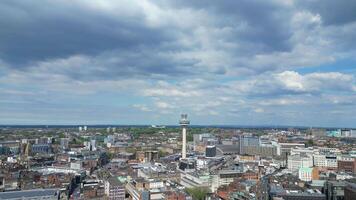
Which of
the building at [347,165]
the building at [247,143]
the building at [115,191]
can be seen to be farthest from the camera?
the building at [247,143]

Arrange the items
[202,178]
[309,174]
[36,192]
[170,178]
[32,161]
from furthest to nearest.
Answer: [32,161] < [170,178] < [309,174] < [202,178] < [36,192]

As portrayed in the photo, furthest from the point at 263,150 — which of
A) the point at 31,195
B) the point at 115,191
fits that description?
the point at 31,195

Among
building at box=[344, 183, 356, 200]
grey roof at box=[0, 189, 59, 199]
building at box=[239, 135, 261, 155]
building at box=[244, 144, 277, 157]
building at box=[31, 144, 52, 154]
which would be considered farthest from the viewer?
building at box=[239, 135, 261, 155]

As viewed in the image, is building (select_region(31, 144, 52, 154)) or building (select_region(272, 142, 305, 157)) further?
building (select_region(31, 144, 52, 154))

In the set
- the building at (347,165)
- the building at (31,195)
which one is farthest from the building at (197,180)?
the building at (347,165)

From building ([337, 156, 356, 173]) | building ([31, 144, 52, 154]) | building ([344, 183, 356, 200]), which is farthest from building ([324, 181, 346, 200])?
building ([31, 144, 52, 154])

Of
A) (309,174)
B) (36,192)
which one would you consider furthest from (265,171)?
(36,192)

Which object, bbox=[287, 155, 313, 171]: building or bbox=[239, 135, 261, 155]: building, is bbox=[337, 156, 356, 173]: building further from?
bbox=[239, 135, 261, 155]: building

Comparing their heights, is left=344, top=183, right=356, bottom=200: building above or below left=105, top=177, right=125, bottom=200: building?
above

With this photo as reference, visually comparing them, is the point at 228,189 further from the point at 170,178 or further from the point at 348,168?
the point at 348,168

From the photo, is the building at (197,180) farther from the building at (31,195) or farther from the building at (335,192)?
the building at (31,195)

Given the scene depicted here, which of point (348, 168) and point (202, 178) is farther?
point (348, 168)
